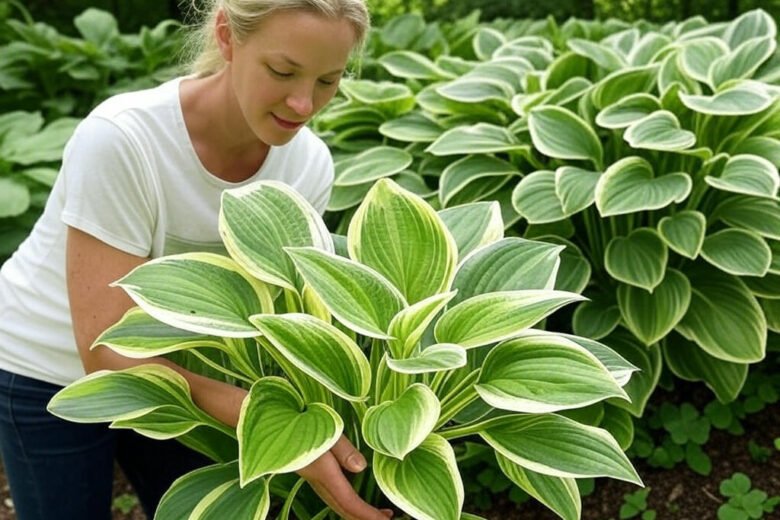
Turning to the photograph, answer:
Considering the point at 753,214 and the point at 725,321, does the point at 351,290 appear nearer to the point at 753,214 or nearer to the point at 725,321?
the point at 725,321

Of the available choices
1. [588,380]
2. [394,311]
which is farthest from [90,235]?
[588,380]

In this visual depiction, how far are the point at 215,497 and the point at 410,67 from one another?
8.31 feet

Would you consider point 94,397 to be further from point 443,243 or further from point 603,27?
point 603,27

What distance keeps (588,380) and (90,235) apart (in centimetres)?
82

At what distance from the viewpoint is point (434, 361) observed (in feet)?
3.77

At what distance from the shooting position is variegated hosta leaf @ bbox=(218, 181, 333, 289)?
4.22 feet

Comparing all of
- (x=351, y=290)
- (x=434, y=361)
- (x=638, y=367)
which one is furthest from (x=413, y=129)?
(x=434, y=361)

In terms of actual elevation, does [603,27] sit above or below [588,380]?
below

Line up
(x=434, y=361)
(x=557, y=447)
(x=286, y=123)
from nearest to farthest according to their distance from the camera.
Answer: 1. (x=434, y=361)
2. (x=557, y=447)
3. (x=286, y=123)

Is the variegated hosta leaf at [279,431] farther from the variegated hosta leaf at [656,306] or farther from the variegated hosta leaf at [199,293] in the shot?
the variegated hosta leaf at [656,306]

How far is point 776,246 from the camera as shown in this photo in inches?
94.6

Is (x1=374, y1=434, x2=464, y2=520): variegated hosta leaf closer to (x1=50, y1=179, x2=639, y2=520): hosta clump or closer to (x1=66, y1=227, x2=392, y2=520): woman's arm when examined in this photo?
(x1=50, y1=179, x2=639, y2=520): hosta clump

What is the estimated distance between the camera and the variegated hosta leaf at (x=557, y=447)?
1205mm

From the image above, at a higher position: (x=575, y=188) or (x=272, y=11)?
(x=272, y=11)
